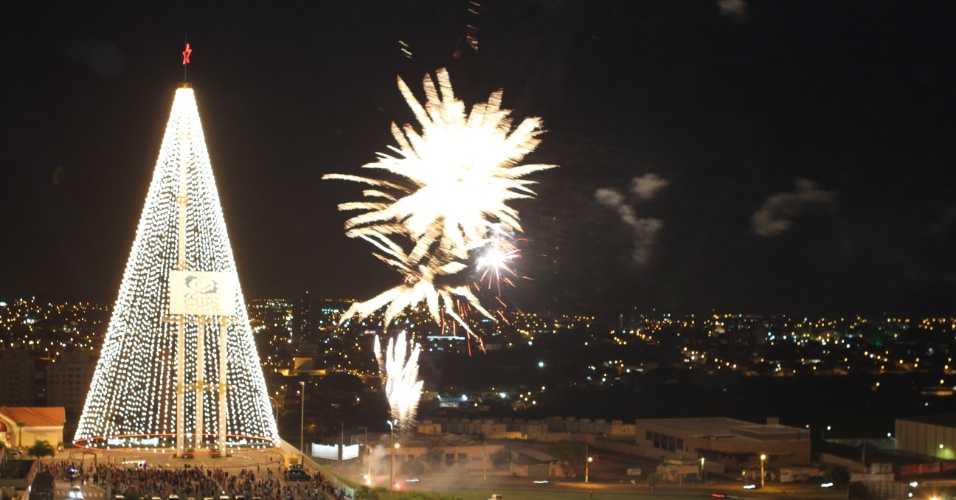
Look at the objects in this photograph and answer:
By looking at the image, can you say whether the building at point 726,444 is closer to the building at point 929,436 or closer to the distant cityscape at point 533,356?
the building at point 929,436

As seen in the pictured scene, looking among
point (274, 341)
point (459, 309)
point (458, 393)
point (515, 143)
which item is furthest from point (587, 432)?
point (274, 341)

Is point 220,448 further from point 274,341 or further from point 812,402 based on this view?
point 274,341

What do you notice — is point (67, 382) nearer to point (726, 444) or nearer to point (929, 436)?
point (726, 444)

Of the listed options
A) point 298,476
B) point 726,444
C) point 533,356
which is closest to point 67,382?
point 726,444

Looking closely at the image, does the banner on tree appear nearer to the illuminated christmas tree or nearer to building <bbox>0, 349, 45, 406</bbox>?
the illuminated christmas tree

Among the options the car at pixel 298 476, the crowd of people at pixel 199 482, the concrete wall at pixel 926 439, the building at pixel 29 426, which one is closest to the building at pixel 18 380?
the building at pixel 29 426

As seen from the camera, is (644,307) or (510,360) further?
(644,307)
